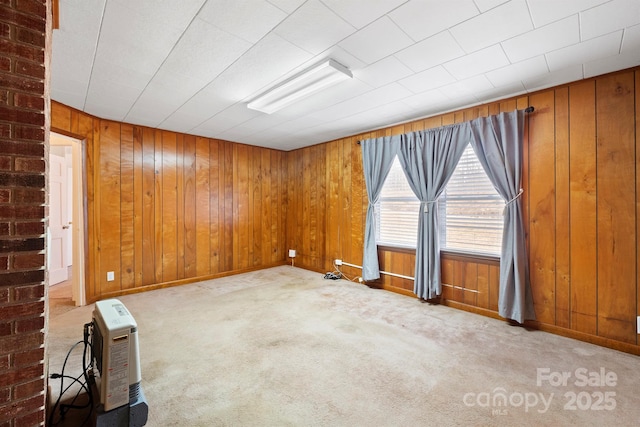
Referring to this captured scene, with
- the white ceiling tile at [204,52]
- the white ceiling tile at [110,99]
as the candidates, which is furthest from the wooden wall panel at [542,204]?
the white ceiling tile at [110,99]

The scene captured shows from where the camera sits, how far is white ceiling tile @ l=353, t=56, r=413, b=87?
2.35 meters

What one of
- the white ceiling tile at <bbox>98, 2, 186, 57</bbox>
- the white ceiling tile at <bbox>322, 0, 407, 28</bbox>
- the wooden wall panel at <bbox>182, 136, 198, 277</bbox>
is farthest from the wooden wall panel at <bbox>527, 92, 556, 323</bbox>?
the wooden wall panel at <bbox>182, 136, 198, 277</bbox>

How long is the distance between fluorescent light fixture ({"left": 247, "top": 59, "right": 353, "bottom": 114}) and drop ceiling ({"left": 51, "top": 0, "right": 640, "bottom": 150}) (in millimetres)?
71

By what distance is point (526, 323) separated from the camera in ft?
9.69

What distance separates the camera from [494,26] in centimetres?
188

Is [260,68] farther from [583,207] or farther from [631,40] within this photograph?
[583,207]

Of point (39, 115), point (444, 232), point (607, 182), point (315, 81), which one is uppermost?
point (315, 81)

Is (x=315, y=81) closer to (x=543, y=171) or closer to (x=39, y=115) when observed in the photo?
(x=39, y=115)

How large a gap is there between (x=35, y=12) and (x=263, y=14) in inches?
42.7

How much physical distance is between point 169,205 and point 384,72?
371 centimetres

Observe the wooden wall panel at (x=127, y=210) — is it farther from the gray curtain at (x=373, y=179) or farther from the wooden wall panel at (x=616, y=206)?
the wooden wall panel at (x=616, y=206)

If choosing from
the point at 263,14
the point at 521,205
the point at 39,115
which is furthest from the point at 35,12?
the point at 521,205

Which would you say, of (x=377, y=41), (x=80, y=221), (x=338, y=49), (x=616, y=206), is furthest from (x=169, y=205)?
(x=616, y=206)

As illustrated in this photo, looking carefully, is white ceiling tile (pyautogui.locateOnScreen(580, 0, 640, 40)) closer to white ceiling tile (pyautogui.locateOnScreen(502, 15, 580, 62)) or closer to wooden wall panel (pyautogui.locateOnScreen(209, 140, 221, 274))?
white ceiling tile (pyautogui.locateOnScreen(502, 15, 580, 62))
